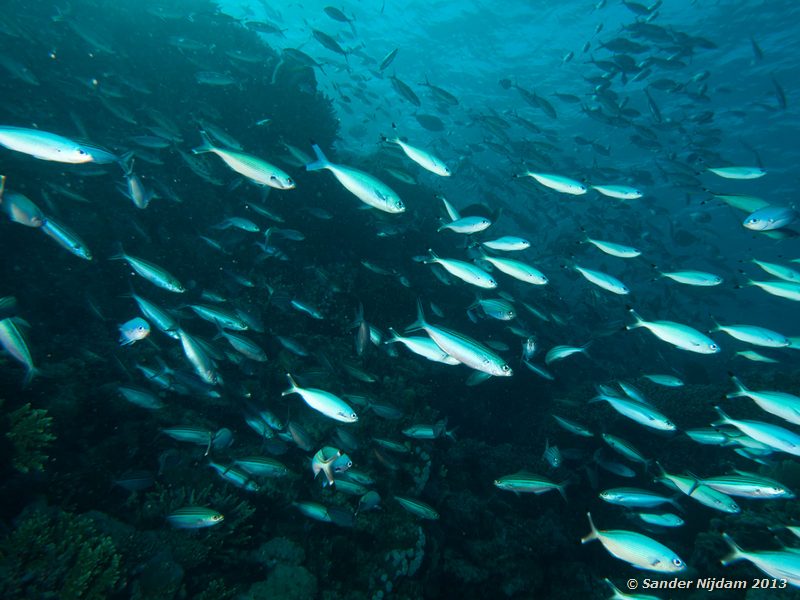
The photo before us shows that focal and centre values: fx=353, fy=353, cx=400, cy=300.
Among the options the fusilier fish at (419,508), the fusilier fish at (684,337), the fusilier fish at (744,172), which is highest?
the fusilier fish at (744,172)

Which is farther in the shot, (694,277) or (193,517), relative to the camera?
(694,277)

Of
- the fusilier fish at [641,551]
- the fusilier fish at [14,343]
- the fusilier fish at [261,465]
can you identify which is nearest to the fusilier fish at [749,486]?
the fusilier fish at [641,551]

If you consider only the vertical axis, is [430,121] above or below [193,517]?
above

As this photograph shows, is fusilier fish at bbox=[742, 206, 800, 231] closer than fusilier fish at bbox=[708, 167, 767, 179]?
Yes

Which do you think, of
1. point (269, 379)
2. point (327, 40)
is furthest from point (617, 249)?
point (327, 40)

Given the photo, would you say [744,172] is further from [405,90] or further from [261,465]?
[261,465]

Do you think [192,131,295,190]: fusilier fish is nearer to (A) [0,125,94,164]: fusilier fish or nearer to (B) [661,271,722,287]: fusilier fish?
(A) [0,125,94,164]: fusilier fish

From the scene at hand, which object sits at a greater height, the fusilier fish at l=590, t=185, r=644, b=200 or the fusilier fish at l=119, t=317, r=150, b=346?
the fusilier fish at l=590, t=185, r=644, b=200

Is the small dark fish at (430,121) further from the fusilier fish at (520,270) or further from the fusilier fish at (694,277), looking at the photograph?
the fusilier fish at (694,277)

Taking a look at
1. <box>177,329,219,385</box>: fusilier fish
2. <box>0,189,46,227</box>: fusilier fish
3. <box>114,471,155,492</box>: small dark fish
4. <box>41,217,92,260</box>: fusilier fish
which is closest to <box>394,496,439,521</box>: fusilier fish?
<box>177,329,219,385</box>: fusilier fish

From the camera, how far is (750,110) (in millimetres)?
22109

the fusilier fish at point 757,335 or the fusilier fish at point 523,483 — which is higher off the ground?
the fusilier fish at point 757,335

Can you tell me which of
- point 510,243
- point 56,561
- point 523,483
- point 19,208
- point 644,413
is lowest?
point 56,561

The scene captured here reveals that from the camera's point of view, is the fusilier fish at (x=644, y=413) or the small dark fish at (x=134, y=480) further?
the fusilier fish at (x=644, y=413)
